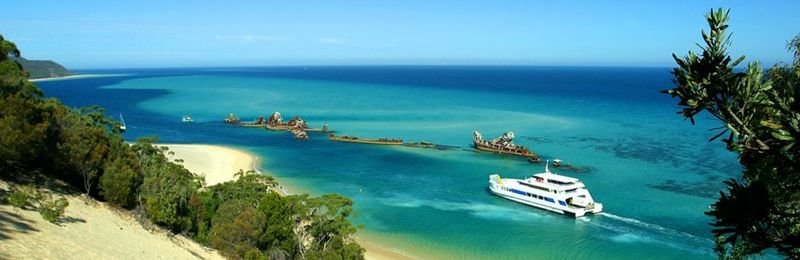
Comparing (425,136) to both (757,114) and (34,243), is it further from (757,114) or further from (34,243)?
(757,114)

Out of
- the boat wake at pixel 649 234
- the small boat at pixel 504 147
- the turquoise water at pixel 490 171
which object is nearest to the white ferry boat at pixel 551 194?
the turquoise water at pixel 490 171

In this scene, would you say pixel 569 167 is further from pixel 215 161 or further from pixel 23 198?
pixel 23 198

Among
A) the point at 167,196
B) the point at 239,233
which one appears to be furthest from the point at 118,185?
the point at 239,233

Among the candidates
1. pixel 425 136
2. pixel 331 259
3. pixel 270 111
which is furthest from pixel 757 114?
pixel 270 111

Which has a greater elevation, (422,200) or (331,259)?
(331,259)

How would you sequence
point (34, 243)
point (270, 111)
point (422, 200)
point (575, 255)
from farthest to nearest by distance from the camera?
point (270, 111), point (422, 200), point (575, 255), point (34, 243)

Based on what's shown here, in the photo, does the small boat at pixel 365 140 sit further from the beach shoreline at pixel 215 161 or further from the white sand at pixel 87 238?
the white sand at pixel 87 238
